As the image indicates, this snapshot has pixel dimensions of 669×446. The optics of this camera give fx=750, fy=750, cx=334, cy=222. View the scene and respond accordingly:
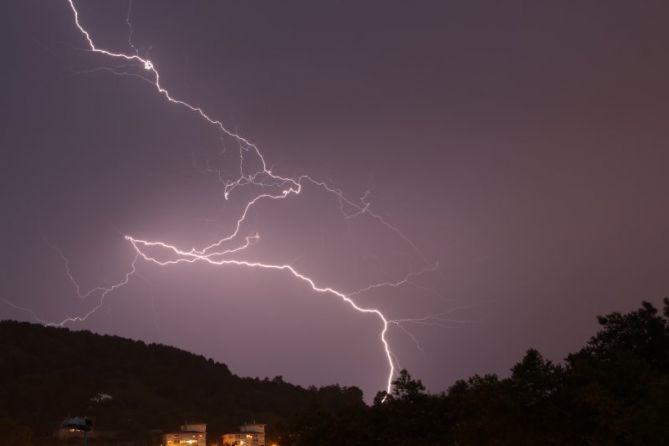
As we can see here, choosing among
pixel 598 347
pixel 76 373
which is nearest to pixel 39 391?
pixel 76 373

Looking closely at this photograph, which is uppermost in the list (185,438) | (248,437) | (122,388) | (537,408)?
(122,388)

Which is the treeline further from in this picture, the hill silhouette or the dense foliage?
the hill silhouette

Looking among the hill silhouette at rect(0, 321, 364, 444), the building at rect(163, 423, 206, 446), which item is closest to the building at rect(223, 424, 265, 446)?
the building at rect(163, 423, 206, 446)

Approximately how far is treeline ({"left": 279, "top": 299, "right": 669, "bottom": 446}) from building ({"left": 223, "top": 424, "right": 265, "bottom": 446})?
78.2 feet

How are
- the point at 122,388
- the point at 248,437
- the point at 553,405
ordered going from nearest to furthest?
the point at 553,405
the point at 248,437
the point at 122,388

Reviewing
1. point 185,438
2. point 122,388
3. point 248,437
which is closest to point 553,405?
point 185,438

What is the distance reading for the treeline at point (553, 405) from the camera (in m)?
12.3

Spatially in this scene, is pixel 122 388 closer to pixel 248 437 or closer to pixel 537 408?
pixel 248 437

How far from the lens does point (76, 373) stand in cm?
5531

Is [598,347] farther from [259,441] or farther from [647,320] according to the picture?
[259,441]

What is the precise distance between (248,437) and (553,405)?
3021 cm

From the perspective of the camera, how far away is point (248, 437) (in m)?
41.1

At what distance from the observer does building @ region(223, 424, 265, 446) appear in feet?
133

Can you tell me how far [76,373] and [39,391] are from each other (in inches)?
249
